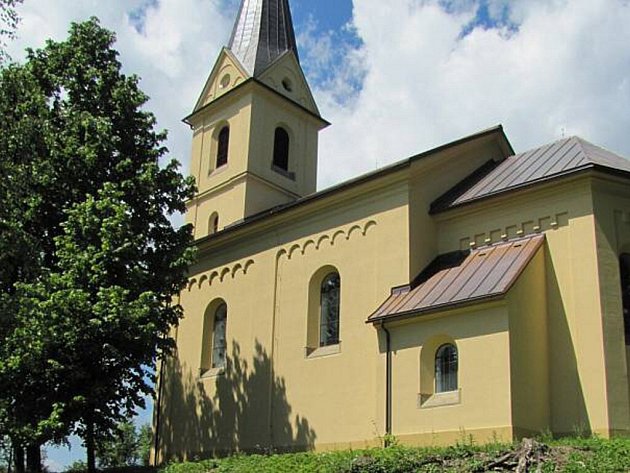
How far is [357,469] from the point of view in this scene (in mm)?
15531

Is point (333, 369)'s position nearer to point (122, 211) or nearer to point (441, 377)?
point (441, 377)

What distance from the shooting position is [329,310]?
24.0 metres

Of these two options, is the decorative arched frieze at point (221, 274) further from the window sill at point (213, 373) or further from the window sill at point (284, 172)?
the window sill at point (284, 172)

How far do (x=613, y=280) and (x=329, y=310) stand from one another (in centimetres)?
857

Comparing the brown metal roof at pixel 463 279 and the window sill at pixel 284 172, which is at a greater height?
the window sill at pixel 284 172

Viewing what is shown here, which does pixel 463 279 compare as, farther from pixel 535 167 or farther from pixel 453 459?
pixel 453 459

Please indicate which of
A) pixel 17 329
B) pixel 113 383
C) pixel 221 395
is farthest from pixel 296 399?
pixel 17 329

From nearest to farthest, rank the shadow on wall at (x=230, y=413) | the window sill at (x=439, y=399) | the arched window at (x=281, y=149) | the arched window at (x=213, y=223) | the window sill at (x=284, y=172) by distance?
the window sill at (x=439, y=399) < the shadow on wall at (x=230, y=413) < the arched window at (x=213, y=223) < the window sill at (x=284, y=172) < the arched window at (x=281, y=149)

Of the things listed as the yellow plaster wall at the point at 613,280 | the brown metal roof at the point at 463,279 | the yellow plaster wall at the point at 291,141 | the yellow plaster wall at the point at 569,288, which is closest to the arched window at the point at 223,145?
the yellow plaster wall at the point at 291,141

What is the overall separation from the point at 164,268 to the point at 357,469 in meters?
9.17

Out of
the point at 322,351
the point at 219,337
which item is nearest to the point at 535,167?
the point at 322,351

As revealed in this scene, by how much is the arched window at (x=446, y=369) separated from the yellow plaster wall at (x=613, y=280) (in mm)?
3591

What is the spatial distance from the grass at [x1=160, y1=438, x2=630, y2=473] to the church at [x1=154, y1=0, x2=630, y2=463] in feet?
8.95

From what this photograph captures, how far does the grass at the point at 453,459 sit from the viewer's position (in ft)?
43.9
